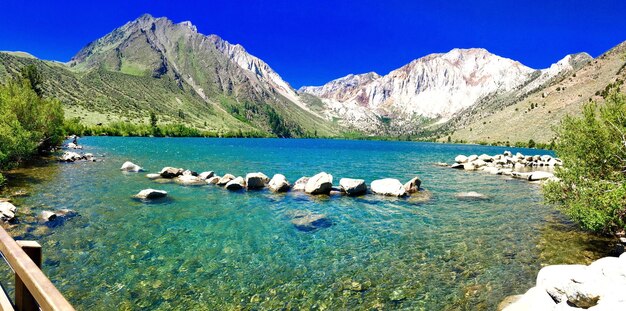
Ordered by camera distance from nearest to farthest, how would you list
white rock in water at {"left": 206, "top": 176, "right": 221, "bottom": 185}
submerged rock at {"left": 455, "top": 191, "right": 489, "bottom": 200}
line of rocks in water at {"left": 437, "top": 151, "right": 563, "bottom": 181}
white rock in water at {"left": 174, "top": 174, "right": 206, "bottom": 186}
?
submerged rock at {"left": 455, "top": 191, "right": 489, "bottom": 200}
white rock in water at {"left": 174, "top": 174, "right": 206, "bottom": 186}
white rock in water at {"left": 206, "top": 176, "right": 221, "bottom": 185}
line of rocks in water at {"left": 437, "top": 151, "right": 563, "bottom": 181}

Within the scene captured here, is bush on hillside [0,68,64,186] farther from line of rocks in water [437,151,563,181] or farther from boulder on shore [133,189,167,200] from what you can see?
line of rocks in water [437,151,563,181]

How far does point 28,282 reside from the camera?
4281mm

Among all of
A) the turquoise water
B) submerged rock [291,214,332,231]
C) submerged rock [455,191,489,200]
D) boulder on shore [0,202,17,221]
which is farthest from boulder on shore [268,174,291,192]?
boulder on shore [0,202,17,221]

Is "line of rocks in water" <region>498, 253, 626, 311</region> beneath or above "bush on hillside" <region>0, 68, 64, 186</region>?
beneath

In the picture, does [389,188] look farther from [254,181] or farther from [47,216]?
[47,216]

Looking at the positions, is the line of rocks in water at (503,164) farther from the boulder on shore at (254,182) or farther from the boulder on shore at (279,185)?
the boulder on shore at (254,182)

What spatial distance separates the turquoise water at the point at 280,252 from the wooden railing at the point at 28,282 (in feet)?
26.7

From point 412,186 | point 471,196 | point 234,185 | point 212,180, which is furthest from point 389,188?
point 212,180

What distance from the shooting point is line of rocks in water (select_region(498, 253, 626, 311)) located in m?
9.52

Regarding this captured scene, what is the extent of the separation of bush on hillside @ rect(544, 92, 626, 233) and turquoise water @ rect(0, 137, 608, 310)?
258 cm

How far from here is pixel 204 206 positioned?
28.2m

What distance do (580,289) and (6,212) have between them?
29.7 metres

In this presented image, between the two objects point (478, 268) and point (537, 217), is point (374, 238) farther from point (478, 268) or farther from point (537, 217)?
point (537, 217)

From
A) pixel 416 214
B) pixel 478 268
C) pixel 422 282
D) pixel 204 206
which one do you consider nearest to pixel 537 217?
pixel 416 214
